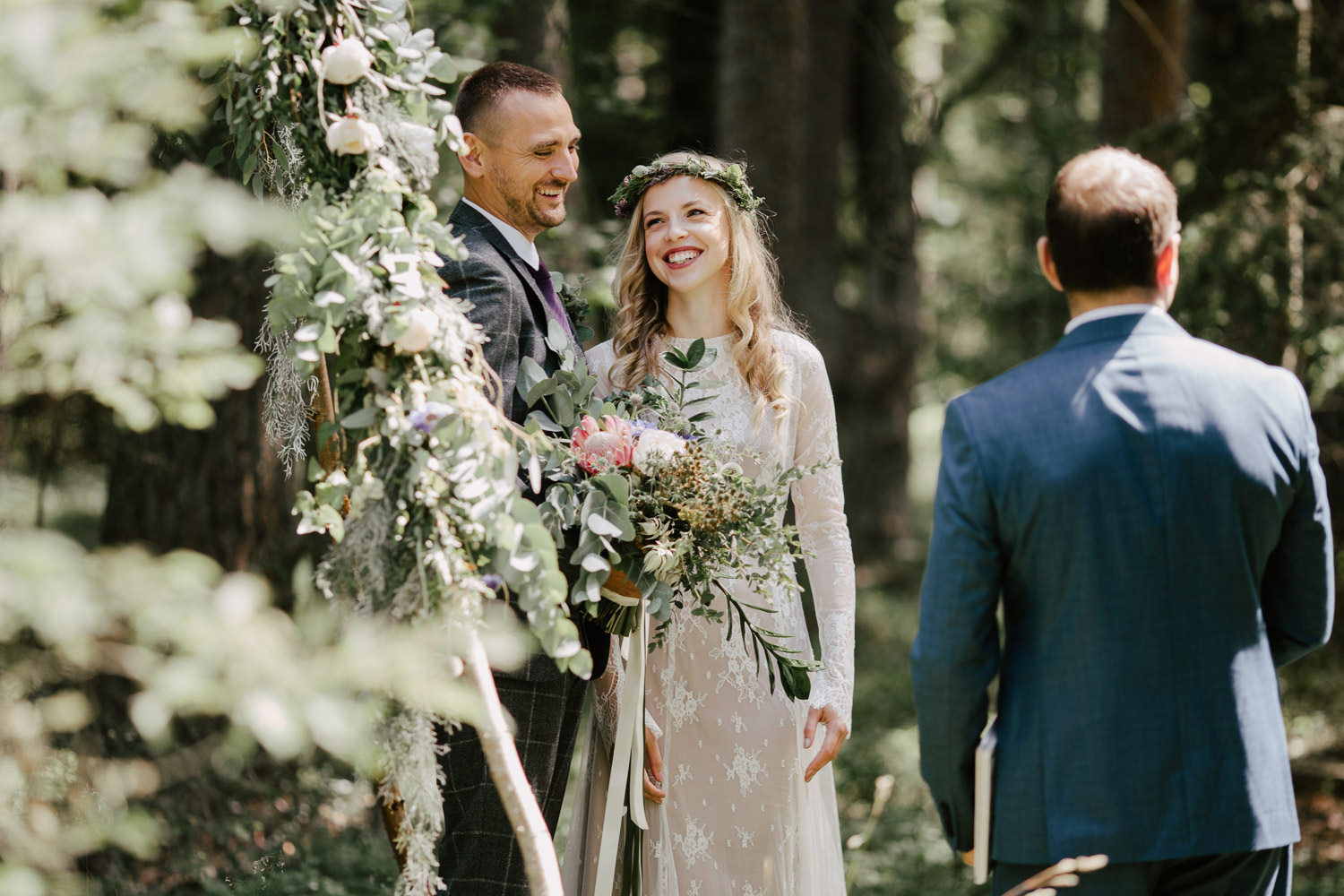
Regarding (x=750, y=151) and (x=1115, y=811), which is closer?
(x=1115, y=811)

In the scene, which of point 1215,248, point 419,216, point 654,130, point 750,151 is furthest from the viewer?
point 654,130

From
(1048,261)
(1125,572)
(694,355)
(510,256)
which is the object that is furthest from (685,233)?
(1125,572)

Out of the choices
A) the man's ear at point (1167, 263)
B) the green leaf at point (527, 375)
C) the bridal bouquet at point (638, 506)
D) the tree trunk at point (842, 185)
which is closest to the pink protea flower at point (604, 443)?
the bridal bouquet at point (638, 506)

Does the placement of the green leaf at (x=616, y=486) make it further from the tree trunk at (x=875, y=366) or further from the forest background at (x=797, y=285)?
the tree trunk at (x=875, y=366)

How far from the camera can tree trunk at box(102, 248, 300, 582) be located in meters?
5.31

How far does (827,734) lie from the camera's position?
2.96 meters

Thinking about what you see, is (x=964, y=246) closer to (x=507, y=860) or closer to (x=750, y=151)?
(x=750, y=151)

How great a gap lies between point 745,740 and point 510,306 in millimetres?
1320

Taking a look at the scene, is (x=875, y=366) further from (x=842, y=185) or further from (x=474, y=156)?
(x=474, y=156)

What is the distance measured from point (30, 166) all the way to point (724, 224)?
2.23 meters

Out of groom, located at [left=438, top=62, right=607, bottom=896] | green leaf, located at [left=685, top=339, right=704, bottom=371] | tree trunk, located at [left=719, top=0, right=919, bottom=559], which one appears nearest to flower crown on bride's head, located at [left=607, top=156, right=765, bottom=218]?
groom, located at [left=438, top=62, right=607, bottom=896]

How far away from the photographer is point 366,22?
2.18m

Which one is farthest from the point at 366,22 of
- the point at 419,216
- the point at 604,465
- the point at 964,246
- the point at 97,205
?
the point at 964,246

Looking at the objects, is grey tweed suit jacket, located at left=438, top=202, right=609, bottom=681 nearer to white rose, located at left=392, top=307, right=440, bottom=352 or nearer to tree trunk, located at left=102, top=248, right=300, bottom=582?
white rose, located at left=392, top=307, right=440, bottom=352
